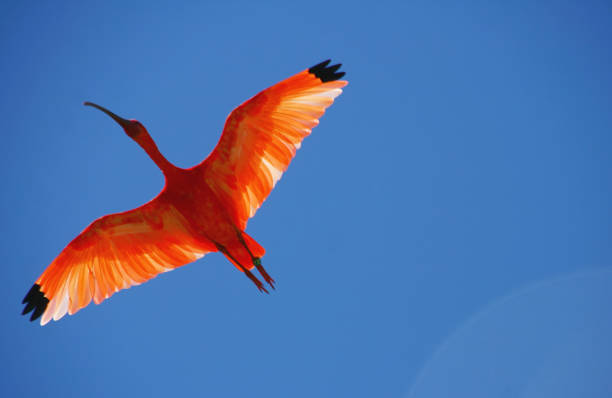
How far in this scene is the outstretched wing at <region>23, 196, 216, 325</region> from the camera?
315 inches

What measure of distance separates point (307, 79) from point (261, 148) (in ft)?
4.14

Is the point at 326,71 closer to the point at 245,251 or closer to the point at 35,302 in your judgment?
the point at 245,251

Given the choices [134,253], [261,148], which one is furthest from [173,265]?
[261,148]

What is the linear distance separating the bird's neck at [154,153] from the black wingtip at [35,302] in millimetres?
2767

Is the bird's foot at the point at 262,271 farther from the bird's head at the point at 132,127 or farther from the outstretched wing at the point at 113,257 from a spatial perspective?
the bird's head at the point at 132,127

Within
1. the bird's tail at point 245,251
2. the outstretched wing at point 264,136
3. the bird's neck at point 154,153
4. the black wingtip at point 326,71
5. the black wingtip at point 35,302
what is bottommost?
the black wingtip at point 35,302

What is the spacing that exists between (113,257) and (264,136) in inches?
125

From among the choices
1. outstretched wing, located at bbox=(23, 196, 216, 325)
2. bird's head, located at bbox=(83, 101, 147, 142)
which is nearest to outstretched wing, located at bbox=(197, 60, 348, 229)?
outstretched wing, located at bbox=(23, 196, 216, 325)

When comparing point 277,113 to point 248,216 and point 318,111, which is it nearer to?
point 318,111

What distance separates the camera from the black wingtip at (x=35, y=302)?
7.86 m

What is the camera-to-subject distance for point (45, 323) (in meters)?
7.79

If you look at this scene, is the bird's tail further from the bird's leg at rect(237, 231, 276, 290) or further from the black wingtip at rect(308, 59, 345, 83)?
the black wingtip at rect(308, 59, 345, 83)

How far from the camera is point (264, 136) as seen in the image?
25.9 feet

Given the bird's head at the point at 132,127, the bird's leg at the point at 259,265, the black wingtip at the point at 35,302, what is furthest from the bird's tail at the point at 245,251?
the black wingtip at the point at 35,302
